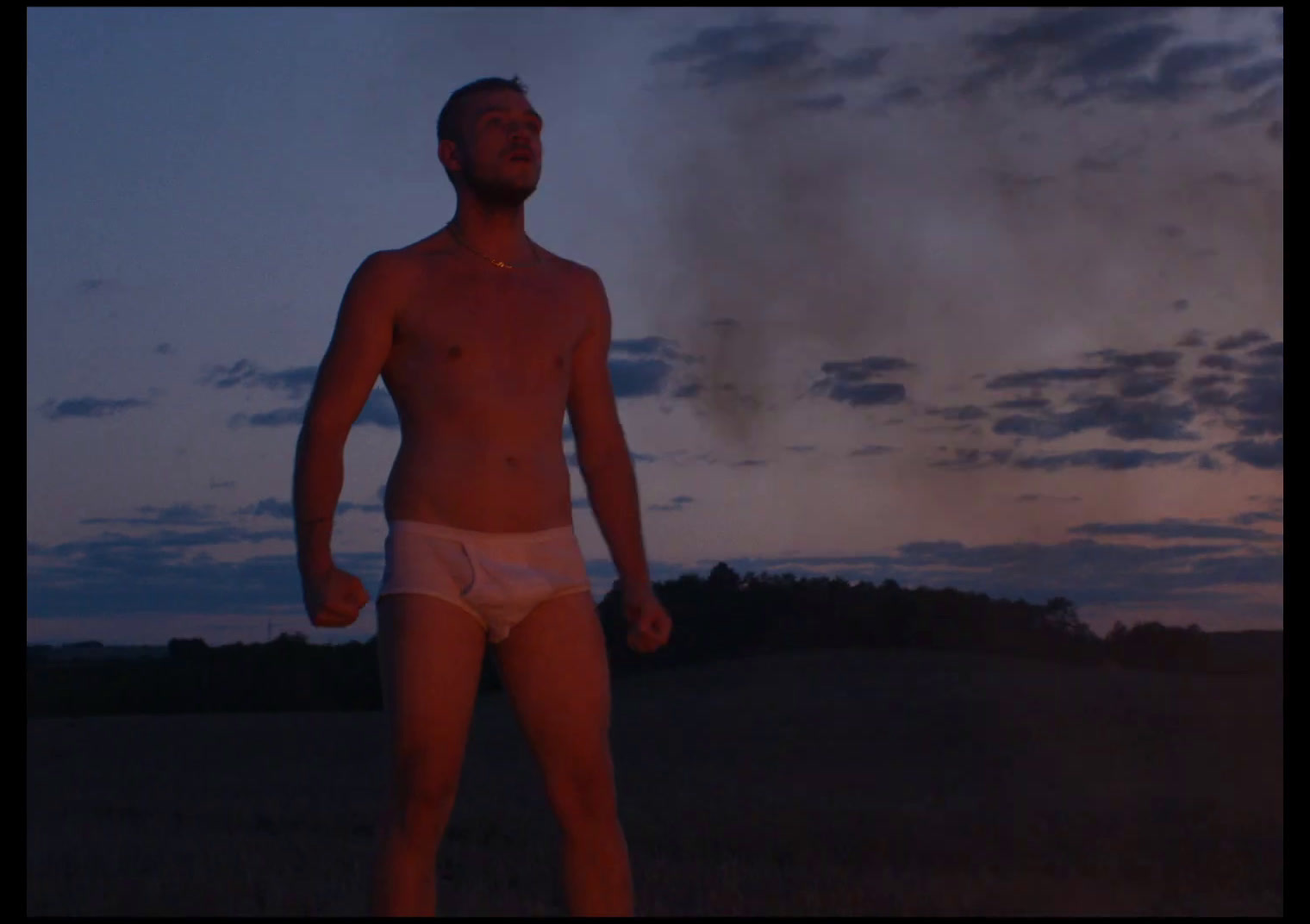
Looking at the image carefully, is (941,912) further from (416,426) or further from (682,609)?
(682,609)

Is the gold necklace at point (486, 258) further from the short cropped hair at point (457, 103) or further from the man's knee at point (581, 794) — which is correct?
the man's knee at point (581, 794)

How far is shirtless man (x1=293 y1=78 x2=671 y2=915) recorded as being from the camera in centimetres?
473

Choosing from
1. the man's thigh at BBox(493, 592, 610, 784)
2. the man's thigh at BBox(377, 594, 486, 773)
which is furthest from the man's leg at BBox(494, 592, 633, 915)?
the man's thigh at BBox(377, 594, 486, 773)

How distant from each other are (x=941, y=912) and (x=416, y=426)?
3.48 metres

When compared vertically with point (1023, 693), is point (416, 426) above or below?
above

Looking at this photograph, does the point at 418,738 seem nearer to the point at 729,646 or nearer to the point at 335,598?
the point at 335,598

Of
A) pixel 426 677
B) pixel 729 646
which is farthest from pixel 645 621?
pixel 729 646

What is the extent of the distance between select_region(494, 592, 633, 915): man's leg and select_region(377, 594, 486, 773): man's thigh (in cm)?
19

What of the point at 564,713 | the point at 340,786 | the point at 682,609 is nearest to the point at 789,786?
the point at 340,786

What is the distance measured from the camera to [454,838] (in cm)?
1048

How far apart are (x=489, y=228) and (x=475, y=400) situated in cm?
63

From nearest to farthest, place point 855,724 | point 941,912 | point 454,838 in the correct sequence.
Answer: point 941,912 < point 454,838 < point 855,724

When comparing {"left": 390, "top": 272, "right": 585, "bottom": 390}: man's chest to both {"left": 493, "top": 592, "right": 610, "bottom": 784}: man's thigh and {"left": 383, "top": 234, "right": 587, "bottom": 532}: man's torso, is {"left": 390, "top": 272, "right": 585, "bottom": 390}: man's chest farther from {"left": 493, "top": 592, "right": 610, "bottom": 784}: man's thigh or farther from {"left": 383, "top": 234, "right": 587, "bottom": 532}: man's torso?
{"left": 493, "top": 592, "right": 610, "bottom": 784}: man's thigh

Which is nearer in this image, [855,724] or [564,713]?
[564,713]
